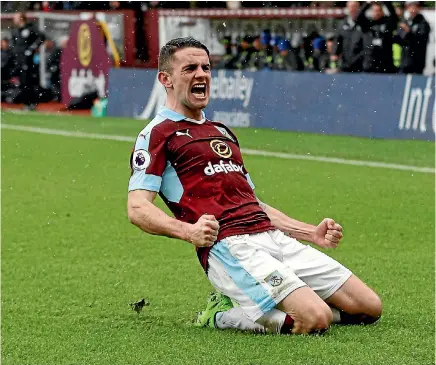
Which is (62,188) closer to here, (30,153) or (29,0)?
(30,153)

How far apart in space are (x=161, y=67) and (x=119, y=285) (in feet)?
5.95

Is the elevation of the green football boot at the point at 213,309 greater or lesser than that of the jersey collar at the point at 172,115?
lesser

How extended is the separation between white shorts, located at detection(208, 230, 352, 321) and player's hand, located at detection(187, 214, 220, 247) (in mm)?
353

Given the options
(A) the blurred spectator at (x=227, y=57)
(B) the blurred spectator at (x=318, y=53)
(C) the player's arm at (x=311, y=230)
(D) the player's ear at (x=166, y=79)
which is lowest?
(A) the blurred spectator at (x=227, y=57)

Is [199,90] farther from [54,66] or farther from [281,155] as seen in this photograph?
[54,66]

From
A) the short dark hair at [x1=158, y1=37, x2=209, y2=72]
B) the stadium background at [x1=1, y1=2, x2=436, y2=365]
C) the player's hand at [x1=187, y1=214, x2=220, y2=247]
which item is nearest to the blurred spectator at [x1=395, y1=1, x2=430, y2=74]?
the stadium background at [x1=1, y1=2, x2=436, y2=365]

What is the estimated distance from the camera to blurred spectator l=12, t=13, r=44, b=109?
26.3m

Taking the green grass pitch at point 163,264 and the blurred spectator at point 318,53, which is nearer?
the green grass pitch at point 163,264

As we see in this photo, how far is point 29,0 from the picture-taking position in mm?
31016

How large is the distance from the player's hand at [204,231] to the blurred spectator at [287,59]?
15.8 metres

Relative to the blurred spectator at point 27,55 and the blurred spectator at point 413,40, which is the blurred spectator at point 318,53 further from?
the blurred spectator at point 27,55

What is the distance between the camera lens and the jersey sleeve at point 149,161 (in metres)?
5.82

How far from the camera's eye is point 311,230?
20.6 feet

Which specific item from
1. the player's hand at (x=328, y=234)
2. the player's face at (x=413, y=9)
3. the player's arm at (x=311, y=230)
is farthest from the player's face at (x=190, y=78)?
the player's face at (x=413, y=9)
